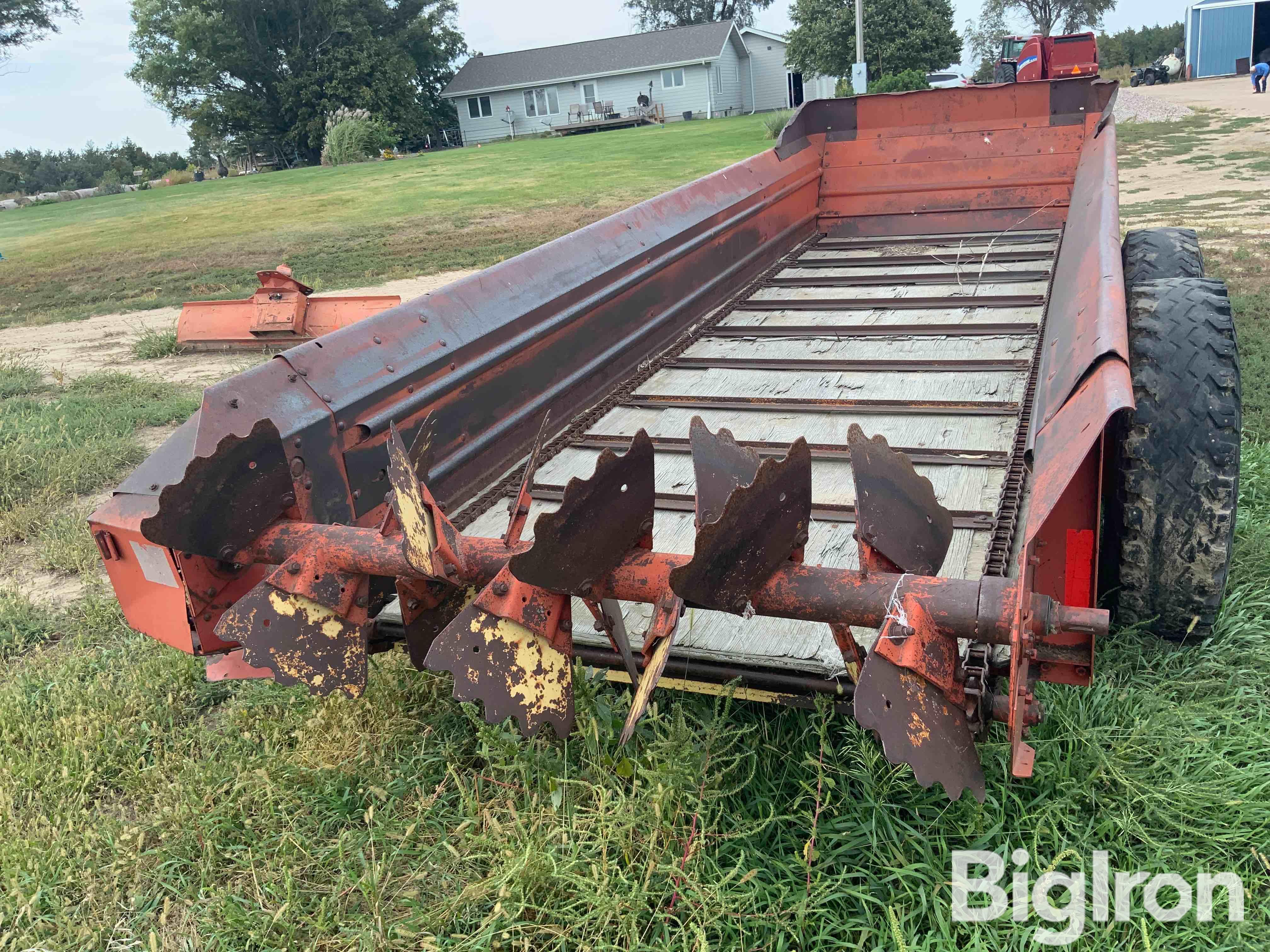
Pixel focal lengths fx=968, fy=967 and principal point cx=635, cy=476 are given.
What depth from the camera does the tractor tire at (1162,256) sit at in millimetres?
3684

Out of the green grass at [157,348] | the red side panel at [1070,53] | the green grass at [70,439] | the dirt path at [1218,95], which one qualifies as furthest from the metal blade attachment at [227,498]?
the dirt path at [1218,95]

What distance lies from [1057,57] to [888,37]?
19062 millimetres

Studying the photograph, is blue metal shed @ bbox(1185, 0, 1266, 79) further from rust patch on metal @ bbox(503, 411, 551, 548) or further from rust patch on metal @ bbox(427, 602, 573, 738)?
rust patch on metal @ bbox(427, 602, 573, 738)

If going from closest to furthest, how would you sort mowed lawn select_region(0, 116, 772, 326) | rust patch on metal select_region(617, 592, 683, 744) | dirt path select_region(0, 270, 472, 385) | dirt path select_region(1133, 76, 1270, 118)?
rust patch on metal select_region(617, 592, 683, 744) < dirt path select_region(0, 270, 472, 385) < mowed lawn select_region(0, 116, 772, 326) < dirt path select_region(1133, 76, 1270, 118)

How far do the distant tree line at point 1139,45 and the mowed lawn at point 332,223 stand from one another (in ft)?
91.9

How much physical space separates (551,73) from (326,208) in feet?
97.8

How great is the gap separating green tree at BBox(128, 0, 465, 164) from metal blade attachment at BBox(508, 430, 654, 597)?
40.5 meters

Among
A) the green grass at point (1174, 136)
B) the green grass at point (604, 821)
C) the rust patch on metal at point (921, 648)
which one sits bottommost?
the green grass at point (604, 821)

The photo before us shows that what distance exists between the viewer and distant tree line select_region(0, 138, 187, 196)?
41.4 metres

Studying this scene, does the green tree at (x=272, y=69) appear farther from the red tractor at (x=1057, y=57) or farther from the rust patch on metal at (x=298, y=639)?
the rust patch on metal at (x=298, y=639)

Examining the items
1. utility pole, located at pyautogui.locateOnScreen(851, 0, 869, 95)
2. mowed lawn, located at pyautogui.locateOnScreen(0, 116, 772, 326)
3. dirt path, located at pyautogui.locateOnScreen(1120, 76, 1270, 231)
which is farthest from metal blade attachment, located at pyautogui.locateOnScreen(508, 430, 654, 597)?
utility pole, located at pyautogui.locateOnScreen(851, 0, 869, 95)

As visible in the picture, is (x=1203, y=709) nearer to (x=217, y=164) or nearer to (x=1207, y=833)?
(x=1207, y=833)

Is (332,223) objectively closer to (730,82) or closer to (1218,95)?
(1218,95)

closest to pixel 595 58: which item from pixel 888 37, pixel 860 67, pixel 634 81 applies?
pixel 634 81
